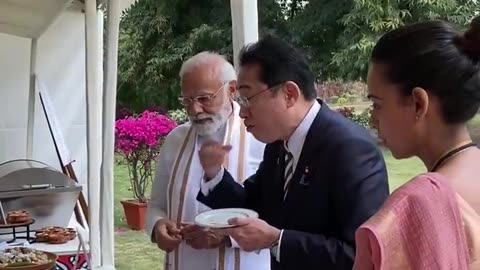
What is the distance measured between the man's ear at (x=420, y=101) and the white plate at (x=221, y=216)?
0.60 m

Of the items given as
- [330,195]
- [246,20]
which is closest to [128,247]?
[246,20]

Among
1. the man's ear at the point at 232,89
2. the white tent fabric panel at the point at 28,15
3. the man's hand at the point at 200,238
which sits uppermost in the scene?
the white tent fabric panel at the point at 28,15

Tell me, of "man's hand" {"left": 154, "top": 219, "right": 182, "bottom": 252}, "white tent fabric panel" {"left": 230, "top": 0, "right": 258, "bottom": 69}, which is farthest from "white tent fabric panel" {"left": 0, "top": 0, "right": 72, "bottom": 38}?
"man's hand" {"left": 154, "top": 219, "right": 182, "bottom": 252}

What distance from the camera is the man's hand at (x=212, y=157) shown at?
1.53 m

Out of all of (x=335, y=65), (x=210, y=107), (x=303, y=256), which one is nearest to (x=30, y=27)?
(x=335, y=65)

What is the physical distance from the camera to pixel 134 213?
4785 mm

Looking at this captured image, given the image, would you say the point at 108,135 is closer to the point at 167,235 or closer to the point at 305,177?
the point at 167,235

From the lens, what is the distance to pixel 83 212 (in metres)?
3.96

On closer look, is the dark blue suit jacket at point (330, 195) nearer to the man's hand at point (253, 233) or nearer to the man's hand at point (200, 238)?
the man's hand at point (253, 233)

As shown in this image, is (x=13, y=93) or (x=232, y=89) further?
(x=13, y=93)

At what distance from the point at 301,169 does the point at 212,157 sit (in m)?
0.33

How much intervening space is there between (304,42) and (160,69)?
6.05 ft

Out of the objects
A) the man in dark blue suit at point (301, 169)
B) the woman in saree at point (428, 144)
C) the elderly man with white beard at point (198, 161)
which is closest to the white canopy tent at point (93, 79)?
the elderly man with white beard at point (198, 161)

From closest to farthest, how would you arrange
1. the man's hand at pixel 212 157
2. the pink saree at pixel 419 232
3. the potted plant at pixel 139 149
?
the pink saree at pixel 419 232, the man's hand at pixel 212 157, the potted plant at pixel 139 149
